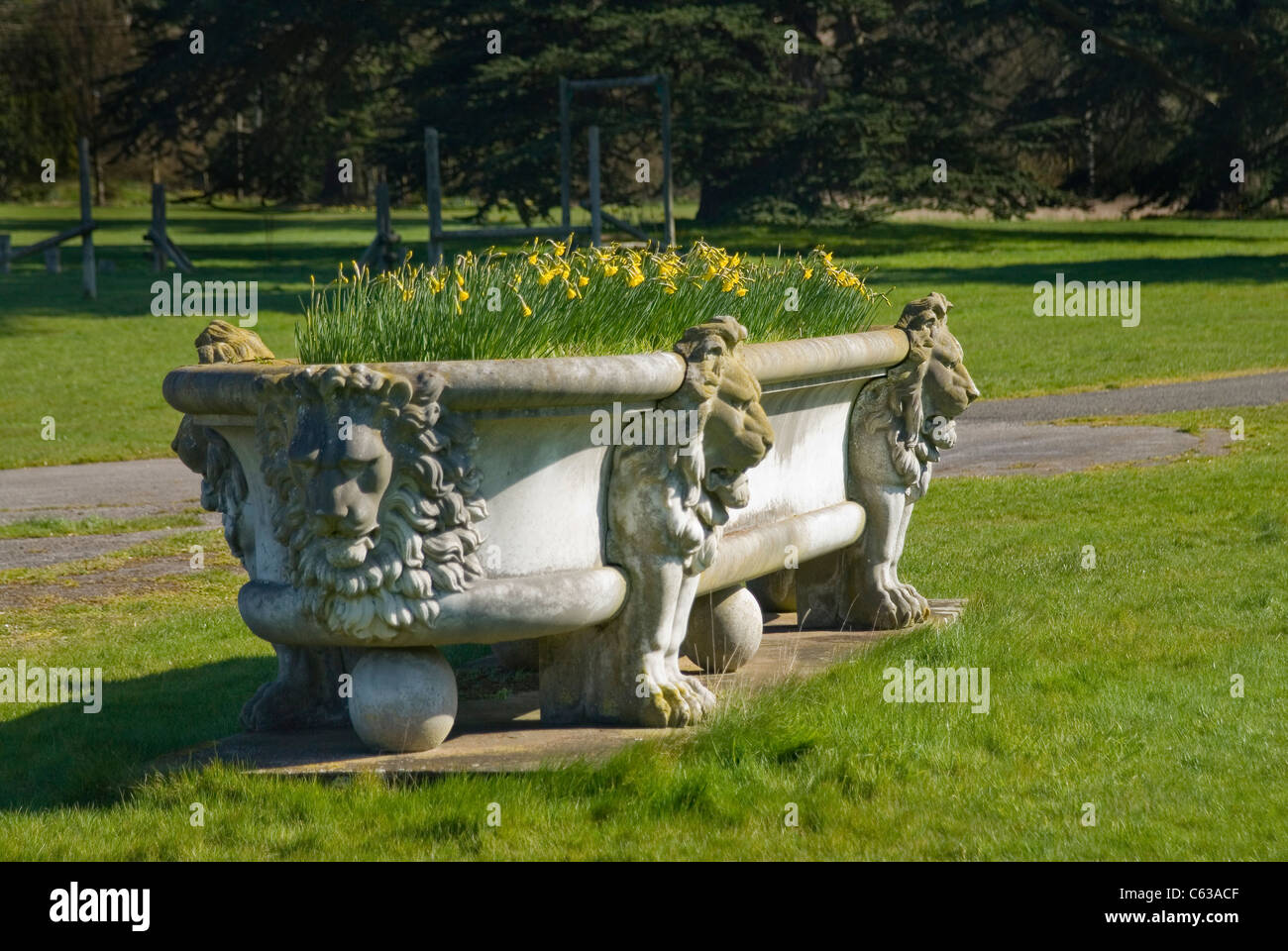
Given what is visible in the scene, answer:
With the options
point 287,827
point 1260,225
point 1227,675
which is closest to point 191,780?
point 287,827

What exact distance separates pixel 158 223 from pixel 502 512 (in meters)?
25.3

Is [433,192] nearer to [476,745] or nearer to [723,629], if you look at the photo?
[723,629]

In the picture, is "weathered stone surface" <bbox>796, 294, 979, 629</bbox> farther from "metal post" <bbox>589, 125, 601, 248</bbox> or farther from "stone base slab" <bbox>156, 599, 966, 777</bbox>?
"metal post" <bbox>589, 125, 601, 248</bbox>

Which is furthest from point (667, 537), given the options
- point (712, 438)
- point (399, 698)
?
point (399, 698)

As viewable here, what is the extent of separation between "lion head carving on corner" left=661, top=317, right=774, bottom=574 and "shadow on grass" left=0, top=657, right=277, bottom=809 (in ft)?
5.68

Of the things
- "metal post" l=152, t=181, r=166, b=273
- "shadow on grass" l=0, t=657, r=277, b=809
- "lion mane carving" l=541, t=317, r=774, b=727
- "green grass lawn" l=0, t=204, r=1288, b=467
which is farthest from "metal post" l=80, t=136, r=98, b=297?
"lion mane carving" l=541, t=317, r=774, b=727

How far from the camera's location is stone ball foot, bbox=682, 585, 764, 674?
222 inches

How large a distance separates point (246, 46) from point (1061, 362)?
2134cm

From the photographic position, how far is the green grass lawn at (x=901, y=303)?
16109 millimetres

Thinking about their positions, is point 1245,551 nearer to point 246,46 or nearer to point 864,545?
point 864,545

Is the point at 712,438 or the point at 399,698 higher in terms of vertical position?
the point at 712,438

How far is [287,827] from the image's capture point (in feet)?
14.1

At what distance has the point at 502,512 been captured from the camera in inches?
181
